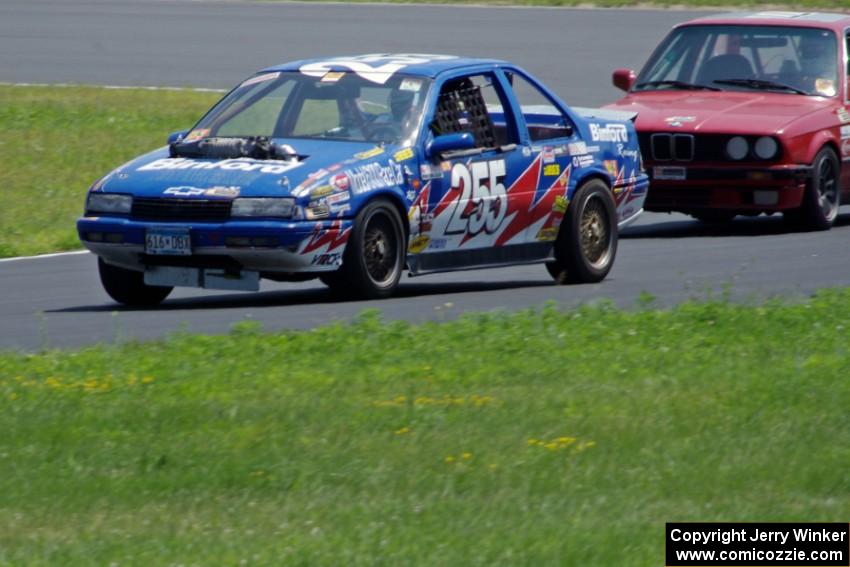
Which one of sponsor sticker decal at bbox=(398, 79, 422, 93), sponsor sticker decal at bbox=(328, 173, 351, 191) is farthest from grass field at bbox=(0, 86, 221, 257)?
sponsor sticker decal at bbox=(328, 173, 351, 191)

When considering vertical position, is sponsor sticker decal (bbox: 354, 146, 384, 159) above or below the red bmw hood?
above

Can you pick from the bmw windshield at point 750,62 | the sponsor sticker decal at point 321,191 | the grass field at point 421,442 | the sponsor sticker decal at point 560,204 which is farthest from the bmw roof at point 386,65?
the bmw windshield at point 750,62

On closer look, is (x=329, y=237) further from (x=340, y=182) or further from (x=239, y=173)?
(x=239, y=173)

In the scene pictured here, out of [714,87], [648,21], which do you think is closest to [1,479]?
[714,87]

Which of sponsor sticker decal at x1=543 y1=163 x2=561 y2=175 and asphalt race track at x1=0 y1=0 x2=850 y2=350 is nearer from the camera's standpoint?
asphalt race track at x1=0 y1=0 x2=850 y2=350

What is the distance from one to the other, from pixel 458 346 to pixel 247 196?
2.15 m

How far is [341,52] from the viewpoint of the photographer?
90.8ft

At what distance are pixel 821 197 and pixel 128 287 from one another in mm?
6972

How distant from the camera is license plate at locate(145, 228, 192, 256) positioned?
10859 mm

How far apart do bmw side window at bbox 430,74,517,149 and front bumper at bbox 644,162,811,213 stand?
3.29 metres

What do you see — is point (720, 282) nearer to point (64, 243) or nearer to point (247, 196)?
point (247, 196)

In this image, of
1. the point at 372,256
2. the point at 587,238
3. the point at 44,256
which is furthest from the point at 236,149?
the point at 44,256

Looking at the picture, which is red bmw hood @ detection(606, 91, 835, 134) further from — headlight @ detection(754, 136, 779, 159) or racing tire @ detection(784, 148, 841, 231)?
racing tire @ detection(784, 148, 841, 231)

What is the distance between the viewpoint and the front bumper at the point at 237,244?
10.8 metres
